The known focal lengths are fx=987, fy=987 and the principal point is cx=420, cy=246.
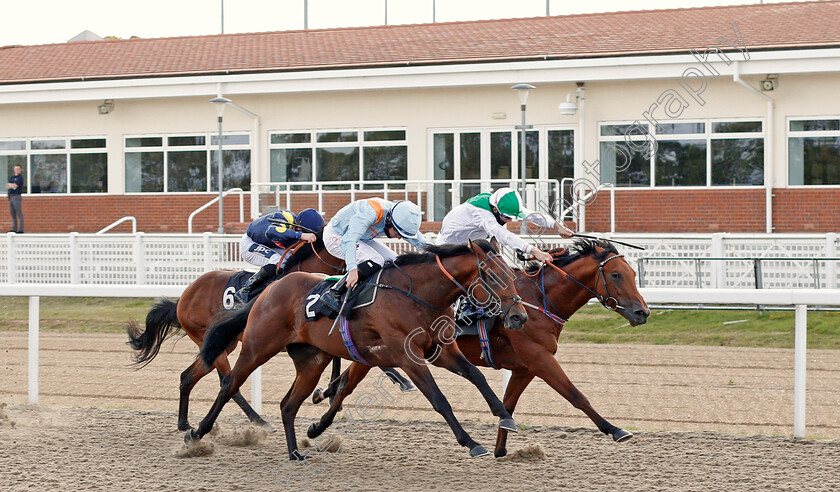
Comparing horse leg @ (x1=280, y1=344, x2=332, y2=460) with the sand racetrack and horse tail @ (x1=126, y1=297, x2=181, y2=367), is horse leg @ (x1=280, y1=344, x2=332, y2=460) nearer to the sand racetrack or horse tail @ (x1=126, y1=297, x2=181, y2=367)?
the sand racetrack

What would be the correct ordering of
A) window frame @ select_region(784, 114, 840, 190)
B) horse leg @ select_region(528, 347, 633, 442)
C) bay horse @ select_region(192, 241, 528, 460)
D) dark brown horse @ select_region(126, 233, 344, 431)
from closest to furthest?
bay horse @ select_region(192, 241, 528, 460) < horse leg @ select_region(528, 347, 633, 442) < dark brown horse @ select_region(126, 233, 344, 431) < window frame @ select_region(784, 114, 840, 190)

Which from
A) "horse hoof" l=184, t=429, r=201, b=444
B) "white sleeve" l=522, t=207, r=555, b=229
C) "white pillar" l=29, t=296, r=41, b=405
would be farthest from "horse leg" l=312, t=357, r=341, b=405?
"white pillar" l=29, t=296, r=41, b=405

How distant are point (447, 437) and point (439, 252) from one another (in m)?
1.36

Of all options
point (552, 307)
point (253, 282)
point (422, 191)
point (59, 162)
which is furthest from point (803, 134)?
point (59, 162)

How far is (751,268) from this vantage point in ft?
37.2

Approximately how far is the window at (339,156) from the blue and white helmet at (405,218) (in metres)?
11.3

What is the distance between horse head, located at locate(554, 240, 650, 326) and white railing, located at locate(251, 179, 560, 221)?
8.70 m

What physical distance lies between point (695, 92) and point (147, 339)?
1043 centimetres

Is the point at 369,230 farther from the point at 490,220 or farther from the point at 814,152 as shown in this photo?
the point at 814,152

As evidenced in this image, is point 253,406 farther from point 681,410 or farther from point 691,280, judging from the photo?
point 691,280

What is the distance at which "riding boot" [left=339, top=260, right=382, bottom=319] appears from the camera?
16.9 feet

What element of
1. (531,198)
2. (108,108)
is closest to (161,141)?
(108,108)

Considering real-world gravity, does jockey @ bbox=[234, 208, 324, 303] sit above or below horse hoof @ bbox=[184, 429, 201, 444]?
above

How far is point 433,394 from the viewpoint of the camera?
4.80 m
